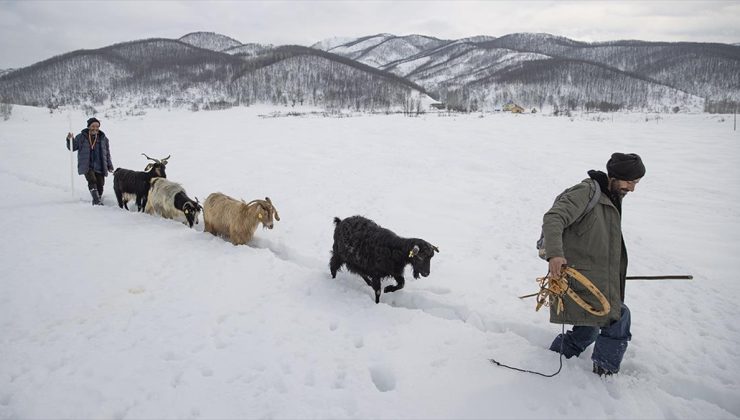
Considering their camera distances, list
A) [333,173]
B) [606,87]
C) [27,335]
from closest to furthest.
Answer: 1. [27,335]
2. [333,173]
3. [606,87]

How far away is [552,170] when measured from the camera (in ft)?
45.4

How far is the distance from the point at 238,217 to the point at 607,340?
20.2 ft

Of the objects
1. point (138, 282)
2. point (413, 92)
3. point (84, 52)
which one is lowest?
point (138, 282)

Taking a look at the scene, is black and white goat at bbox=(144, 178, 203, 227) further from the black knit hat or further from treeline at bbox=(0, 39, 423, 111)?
treeline at bbox=(0, 39, 423, 111)

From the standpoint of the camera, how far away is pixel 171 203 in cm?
843

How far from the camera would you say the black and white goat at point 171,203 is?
8148 mm

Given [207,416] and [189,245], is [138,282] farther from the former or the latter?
[207,416]

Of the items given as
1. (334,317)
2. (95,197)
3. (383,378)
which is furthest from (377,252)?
(95,197)

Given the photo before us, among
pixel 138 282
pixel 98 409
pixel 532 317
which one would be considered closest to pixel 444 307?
pixel 532 317

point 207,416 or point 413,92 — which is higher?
point 413,92

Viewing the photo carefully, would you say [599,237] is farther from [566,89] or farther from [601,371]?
[566,89]

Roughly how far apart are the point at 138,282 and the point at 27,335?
1.44 meters

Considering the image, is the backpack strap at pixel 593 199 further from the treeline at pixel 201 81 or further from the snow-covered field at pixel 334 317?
the treeline at pixel 201 81

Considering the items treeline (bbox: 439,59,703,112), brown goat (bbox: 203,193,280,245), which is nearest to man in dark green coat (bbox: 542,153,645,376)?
brown goat (bbox: 203,193,280,245)
